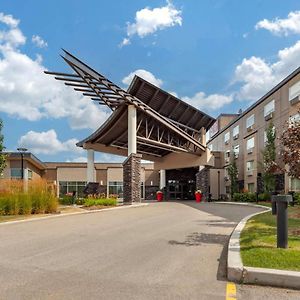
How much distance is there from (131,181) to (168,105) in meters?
11.4

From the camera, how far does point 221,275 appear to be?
6086 mm

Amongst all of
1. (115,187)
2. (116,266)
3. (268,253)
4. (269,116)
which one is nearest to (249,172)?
(269,116)

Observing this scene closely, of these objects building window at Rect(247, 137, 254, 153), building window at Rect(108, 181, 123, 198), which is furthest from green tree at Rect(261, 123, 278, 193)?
building window at Rect(108, 181, 123, 198)

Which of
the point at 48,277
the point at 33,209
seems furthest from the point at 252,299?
the point at 33,209

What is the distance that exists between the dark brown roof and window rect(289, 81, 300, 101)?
1077cm

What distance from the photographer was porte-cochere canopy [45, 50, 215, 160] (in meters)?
27.3

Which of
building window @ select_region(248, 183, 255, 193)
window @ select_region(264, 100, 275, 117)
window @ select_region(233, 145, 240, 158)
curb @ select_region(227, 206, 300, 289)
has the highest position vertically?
window @ select_region(264, 100, 275, 117)

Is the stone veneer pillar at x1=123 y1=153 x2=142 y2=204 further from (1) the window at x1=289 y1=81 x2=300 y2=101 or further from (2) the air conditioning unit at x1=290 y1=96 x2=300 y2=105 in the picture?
(1) the window at x1=289 y1=81 x2=300 y2=101

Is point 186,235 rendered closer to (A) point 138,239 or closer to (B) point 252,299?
(A) point 138,239

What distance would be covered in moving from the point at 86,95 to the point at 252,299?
26.2 meters

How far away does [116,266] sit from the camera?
259 inches

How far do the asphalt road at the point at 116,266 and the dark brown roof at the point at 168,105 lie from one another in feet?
72.2

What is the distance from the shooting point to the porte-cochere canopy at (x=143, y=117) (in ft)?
89.5

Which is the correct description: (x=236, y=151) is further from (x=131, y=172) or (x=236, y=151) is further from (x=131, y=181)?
(x=131, y=181)
